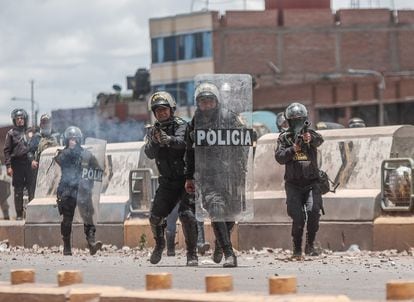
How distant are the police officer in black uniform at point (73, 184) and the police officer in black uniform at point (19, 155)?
3308 millimetres

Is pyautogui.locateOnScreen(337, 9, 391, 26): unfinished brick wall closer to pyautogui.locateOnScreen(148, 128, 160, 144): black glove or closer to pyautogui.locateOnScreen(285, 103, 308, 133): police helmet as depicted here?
pyautogui.locateOnScreen(285, 103, 308, 133): police helmet

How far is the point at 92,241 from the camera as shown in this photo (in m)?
15.4

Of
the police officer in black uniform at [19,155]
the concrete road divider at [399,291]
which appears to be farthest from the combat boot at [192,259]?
the police officer in black uniform at [19,155]

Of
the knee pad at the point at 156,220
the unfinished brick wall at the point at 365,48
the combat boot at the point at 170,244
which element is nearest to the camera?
the knee pad at the point at 156,220

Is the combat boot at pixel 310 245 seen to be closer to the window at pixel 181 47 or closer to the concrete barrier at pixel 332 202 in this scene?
the concrete barrier at pixel 332 202

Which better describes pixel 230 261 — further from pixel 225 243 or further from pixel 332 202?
pixel 332 202

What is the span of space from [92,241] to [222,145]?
4.06 meters

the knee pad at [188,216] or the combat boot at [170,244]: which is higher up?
the knee pad at [188,216]

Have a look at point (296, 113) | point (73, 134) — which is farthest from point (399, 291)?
point (73, 134)

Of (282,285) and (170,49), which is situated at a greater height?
(170,49)

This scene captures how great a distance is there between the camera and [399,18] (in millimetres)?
74312

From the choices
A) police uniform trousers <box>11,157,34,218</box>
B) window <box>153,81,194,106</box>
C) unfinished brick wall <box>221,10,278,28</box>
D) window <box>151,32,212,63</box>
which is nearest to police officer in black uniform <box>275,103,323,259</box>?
police uniform trousers <box>11,157,34,218</box>

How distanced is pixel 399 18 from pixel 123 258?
203 ft

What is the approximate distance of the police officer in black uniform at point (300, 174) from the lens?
13305 mm
